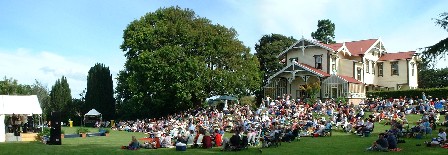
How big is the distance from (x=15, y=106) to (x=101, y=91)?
2885 cm

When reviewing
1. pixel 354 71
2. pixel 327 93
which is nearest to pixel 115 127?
pixel 327 93

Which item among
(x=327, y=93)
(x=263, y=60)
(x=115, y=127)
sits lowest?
(x=115, y=127)

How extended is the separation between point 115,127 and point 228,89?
40.2 ft

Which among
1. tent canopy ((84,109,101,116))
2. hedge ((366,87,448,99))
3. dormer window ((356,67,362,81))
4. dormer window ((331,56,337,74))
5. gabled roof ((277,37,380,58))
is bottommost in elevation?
tent canopy ((84,109,101,116))

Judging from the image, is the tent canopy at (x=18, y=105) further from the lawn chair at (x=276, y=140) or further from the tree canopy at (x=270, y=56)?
the tree canopy at (x=270, y=56)

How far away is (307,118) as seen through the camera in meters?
32.4

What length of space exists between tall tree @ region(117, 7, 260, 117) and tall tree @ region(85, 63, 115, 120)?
8022 mm

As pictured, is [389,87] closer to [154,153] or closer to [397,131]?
[397,131]

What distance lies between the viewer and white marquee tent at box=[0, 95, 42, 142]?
28.9 m

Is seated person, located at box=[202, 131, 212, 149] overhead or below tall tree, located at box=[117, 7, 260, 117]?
below

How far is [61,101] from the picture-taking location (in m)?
60.8

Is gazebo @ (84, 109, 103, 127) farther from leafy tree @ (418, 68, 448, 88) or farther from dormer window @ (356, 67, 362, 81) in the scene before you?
leafy tree @ (418, 68, 448, 88)

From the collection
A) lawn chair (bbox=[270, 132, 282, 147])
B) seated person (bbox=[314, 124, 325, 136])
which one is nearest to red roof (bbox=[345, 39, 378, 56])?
seated person (bbox=[314, 124, 325, 136])

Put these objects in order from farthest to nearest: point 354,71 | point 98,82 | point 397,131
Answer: point 98,82
point 354,71
point 397,131
